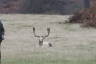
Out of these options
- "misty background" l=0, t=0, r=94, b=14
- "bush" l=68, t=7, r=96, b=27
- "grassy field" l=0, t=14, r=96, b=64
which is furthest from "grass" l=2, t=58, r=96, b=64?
"misty background" l=0, t=0, r=94, b=14

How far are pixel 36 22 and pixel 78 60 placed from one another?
14.2 metres

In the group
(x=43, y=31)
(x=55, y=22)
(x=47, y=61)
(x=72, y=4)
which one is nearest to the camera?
(x=47, y=61)

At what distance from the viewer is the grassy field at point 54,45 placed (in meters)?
15.8

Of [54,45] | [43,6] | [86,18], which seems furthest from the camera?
[43,6]

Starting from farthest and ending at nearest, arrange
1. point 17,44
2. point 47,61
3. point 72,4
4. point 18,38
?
point 72,4 < point 18,38 < point 17,44 < point 47,61

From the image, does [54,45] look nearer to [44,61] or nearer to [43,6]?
[44,61]

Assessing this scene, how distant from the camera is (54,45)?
19484 millimetres

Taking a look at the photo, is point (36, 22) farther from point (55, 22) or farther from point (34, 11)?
point (34, 11)

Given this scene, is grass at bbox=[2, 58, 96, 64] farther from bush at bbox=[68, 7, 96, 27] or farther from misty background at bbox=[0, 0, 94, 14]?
misty background at bbox=[0, 0, 94, 14]

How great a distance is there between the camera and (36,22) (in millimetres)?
29641

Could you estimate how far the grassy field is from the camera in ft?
51.8

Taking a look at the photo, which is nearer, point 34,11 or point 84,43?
point 84,43

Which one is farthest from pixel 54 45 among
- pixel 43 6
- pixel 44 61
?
pixel 43 6

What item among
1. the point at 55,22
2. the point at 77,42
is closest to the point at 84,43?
the point at 77,42
